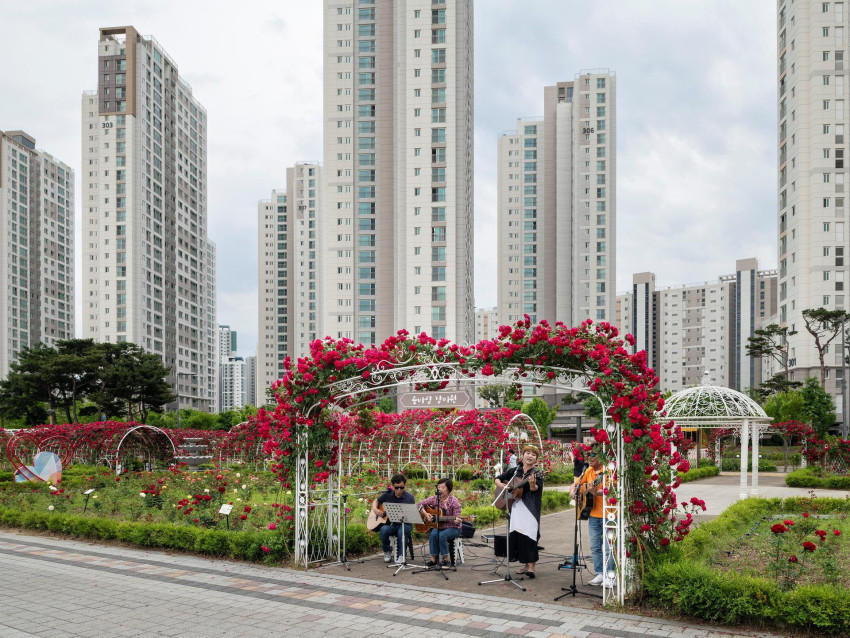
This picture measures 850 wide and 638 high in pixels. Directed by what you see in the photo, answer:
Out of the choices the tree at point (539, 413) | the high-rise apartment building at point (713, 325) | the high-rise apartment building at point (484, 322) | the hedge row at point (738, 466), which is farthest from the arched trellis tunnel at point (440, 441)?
the high-rise apartment building at point (484, 322)

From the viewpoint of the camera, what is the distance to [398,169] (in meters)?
60.7

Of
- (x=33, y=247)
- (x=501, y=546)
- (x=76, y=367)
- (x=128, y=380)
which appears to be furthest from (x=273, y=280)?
(x=501, y=546)

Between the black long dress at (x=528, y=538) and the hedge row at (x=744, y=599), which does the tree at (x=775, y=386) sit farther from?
the hedge row at (x=744, y=599)

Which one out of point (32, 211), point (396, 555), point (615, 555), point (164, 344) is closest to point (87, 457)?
point (396, 555)

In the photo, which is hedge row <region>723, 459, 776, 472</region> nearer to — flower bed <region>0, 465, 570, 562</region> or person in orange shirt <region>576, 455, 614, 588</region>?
flower bed <region>0, 465, 570, 562</region>

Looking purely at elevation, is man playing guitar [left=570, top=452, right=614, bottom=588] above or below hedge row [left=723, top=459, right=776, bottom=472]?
above

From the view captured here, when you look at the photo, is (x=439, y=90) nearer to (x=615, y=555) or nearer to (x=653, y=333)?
(x=615, y=555)

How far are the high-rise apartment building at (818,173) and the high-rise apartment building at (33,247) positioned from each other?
89.8m

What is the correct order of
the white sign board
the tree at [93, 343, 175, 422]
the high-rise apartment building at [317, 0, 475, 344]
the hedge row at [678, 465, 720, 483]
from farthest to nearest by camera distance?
the high-rise apartment building at [317, 0, 475, 344]
the tree at [93, 343, 175, 422]
the hedge row at [678, 465, 720, 483]
the white sign board

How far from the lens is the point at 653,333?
134 m

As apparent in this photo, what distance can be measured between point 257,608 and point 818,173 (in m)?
59.1

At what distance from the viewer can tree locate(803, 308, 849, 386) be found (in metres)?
47.9

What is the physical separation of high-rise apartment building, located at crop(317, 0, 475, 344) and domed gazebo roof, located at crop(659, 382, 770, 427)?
115 feet

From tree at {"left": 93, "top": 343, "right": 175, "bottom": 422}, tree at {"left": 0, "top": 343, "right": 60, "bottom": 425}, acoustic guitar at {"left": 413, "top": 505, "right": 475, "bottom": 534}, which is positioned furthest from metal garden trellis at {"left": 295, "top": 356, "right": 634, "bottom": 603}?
tree at {"left": 0, "top": 343, "right": 60, "bottom": 425}
